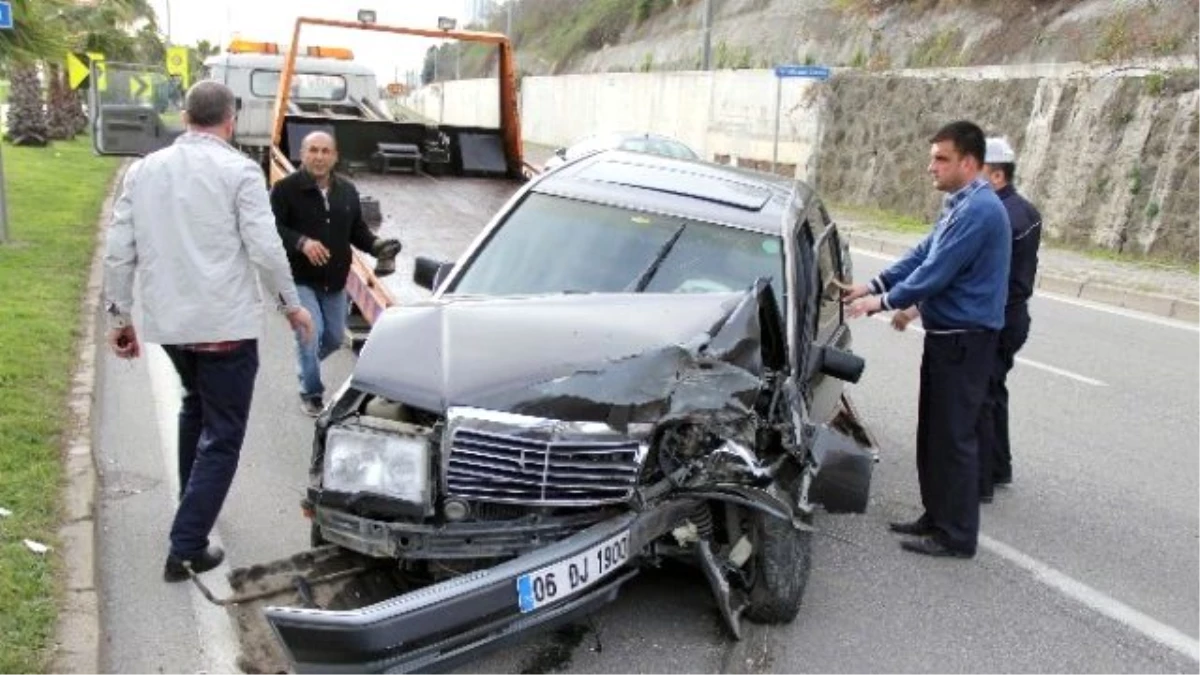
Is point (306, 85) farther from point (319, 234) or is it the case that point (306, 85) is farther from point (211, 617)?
point (211, 617)

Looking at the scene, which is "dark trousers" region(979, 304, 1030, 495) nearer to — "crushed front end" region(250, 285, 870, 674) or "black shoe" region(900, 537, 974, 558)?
"black shoe" region(900, 537, 974, 558)

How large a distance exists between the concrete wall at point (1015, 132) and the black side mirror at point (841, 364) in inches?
509

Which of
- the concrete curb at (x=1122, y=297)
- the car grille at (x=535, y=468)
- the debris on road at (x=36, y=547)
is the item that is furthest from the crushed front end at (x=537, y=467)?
the concrete curb at (x=1122, y=297)

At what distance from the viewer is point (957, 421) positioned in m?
5.20

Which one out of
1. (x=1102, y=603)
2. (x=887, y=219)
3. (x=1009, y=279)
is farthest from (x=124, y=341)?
(x=887, y=219)

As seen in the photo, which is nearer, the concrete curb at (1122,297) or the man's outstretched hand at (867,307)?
the man's outstretched hand at (867,307)

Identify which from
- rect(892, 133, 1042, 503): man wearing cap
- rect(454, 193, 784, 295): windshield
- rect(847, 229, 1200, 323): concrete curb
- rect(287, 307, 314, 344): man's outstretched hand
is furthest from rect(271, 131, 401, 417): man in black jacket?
rect(847, 229, 1200, 323): concrete curb

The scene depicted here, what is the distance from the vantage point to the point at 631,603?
4.43 m

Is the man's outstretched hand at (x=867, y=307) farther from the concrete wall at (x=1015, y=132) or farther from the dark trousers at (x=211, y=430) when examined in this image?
the concrete wall at (x=1015, y=132)

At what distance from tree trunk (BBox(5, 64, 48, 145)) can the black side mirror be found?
84.1 ft


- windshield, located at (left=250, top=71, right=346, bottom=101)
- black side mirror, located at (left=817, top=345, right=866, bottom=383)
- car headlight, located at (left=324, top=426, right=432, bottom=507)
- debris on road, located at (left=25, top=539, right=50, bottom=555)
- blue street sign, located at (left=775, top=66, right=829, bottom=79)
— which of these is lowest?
debris on road, located at (left=25, top=539, right=50, bottom=555)

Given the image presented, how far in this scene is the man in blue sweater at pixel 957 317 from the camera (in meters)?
5.06

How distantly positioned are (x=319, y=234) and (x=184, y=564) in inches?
103

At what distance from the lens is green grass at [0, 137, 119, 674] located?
3879mm
